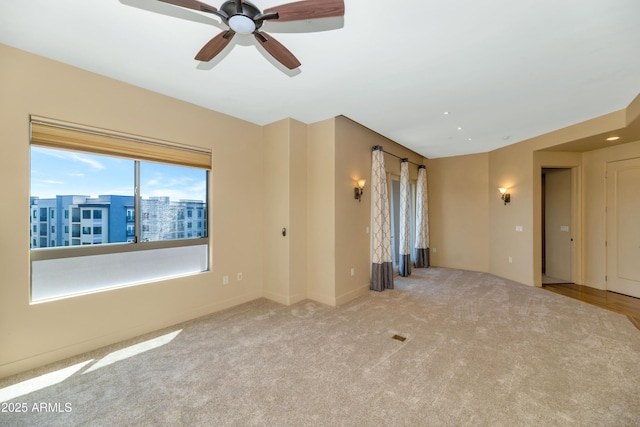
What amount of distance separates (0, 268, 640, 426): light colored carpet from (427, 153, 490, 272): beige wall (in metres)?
2.71

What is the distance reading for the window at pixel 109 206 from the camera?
2637mm

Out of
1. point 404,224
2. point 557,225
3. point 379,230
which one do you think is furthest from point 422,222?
point 557,225

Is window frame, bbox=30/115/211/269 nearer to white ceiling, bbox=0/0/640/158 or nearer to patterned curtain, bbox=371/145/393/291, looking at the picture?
white ceiling, bbox=0/0/640/158

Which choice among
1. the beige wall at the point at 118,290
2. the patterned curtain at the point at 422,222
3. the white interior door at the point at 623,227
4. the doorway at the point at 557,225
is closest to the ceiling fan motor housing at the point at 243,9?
the beige wall at the point at 118,290

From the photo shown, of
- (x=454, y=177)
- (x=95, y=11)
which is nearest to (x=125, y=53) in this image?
(x=95, y=11)

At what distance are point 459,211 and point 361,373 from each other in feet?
17.8

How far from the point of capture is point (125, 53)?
2469 millimetres

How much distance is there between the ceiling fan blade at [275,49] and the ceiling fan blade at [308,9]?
0.18m

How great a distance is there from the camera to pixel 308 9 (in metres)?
1.58

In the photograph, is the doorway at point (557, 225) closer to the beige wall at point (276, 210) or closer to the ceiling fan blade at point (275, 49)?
the beige wall at point (276, 210)

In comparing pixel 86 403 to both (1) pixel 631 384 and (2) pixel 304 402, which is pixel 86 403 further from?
(1) pixel 631 384

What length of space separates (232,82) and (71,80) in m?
1.58

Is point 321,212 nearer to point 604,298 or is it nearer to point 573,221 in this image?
point 604,298

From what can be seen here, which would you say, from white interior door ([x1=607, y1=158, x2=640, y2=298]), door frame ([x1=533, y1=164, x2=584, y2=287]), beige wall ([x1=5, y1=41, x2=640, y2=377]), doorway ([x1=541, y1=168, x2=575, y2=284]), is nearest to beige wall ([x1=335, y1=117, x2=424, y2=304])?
beige wall ([x1=5, y1=41, x2=640, y2=377])
